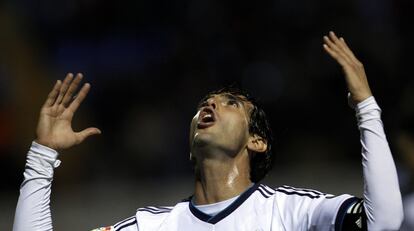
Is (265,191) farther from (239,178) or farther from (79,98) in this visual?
(79,98)

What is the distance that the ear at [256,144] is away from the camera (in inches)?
204

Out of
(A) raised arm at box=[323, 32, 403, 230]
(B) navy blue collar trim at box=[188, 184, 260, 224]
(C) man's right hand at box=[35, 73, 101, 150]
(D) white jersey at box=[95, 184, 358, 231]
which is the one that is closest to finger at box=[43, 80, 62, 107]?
(C) man's right hand at box=[35, 73, 101, 150]

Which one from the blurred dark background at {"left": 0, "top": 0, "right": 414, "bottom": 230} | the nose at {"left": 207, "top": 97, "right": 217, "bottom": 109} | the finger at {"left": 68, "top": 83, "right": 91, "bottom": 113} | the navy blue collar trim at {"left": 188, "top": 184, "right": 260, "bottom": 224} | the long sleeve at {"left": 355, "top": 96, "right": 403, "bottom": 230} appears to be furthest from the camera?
the blurred dark background at {"left": 0, "top": 0, "right": 414, "bottom": 230}

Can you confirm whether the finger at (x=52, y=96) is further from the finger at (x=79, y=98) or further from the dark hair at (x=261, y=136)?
the dark hair at (x=261, y=136)

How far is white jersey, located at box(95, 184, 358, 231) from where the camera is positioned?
14.7ft

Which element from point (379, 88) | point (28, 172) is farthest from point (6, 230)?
point (28, 172)

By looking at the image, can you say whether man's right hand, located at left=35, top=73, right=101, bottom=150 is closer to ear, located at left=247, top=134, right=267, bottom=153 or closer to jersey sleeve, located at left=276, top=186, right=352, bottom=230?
ear, located at left=247, top=134, right=267, bottom=153

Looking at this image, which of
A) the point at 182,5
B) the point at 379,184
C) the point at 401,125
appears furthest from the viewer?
the point at 182,5

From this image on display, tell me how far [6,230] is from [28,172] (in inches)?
174

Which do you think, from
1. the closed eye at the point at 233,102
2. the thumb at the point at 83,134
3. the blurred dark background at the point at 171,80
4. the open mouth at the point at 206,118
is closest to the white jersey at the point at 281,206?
the thumb at the point at 83,134

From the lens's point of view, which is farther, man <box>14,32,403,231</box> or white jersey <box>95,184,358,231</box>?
white jersey <box>95,184,358,231</box>

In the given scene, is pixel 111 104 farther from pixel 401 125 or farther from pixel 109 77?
pixel 401 125

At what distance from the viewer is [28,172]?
4.96 m

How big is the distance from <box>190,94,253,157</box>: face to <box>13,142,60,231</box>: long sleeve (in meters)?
0.76
